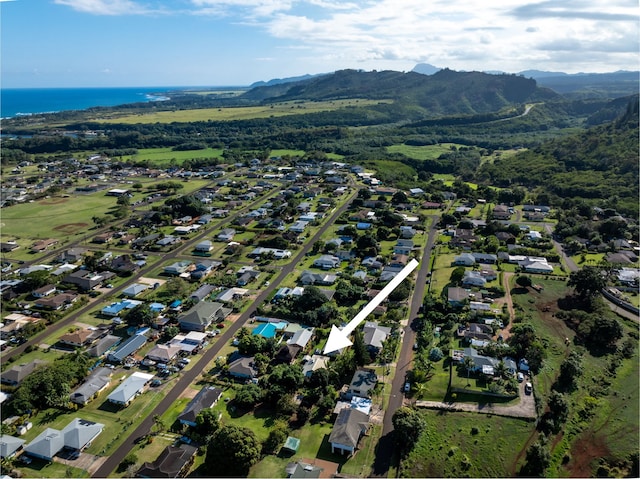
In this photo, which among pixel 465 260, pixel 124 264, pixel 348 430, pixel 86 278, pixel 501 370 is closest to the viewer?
pixel 348 430

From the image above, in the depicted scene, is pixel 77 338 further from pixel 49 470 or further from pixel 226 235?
pixel 226 235

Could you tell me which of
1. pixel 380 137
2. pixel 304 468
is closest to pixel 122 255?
pixel 304 468

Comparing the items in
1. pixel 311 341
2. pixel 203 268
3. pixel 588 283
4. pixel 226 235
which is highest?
pixel 588 283

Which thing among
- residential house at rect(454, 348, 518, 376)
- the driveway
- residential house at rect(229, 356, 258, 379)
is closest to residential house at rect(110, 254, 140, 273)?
residential house at rect(229, 356, 258, 379)

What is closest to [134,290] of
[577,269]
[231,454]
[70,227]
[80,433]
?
[80,433]

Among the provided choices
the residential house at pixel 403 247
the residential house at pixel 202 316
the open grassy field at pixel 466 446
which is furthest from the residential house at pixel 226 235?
the open grassy field at pixel 466 446

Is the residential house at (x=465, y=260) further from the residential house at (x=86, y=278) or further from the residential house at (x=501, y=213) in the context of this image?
the residential house at (x=86, y=278)
